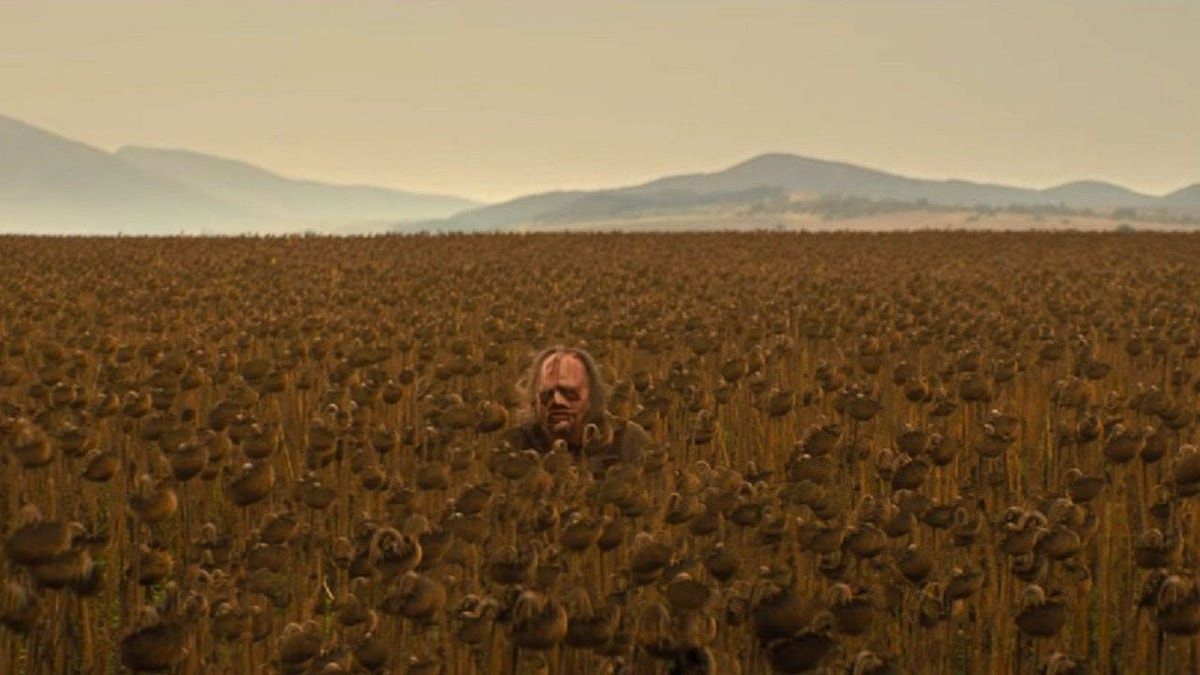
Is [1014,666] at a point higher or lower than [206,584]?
lower

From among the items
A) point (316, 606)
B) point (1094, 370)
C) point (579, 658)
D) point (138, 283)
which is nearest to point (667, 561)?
point (579, 658)

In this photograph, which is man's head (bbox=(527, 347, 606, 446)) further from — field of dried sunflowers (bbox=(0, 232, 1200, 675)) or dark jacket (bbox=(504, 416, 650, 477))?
field of dried sunflowers (bbox=(0, 232, 1200, 675))

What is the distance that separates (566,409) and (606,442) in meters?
1.63

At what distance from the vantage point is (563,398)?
27.0 feet

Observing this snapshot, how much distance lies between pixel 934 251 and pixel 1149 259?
227 inches

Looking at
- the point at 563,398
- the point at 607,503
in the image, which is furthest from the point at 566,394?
the point at 607,503

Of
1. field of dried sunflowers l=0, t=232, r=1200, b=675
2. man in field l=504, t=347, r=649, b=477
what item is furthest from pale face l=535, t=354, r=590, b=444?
field of dried sunflowers l=0, t=232, r=1200, b=675

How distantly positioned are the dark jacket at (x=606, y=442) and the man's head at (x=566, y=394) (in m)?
0.08

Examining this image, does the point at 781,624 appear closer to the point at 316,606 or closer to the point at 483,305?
the point at 316,606

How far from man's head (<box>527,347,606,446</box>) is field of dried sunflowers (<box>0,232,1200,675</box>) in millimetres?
216

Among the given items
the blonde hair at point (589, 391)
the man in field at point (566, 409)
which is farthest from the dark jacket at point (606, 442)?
the blonde hair at point (589, 391)

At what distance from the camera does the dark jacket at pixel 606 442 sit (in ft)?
22.9

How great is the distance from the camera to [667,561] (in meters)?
4.12

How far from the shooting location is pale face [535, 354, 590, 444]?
26.9 ft
